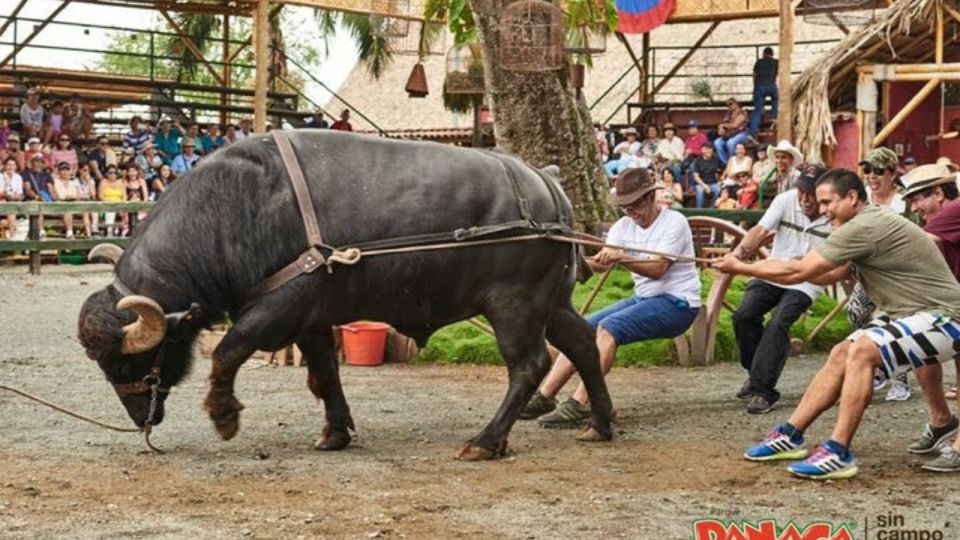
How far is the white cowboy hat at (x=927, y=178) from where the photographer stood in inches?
336

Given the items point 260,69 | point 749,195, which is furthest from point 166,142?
point 749,195

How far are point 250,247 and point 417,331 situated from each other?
113cm

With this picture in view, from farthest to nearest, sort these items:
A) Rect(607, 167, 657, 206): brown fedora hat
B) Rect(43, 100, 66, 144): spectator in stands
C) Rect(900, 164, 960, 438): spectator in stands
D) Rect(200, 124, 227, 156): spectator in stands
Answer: Rect(200, 124, 227, 156): spectator in stands, Rect(43, 100, 66, 144): spectator in stands, Rect(607, 167, 657, 206): brown fedora hat, Rect(900, 164, 960, 438): spectator in stands

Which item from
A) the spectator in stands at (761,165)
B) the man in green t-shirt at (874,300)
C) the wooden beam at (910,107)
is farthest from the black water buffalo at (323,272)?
the spectator in stands at (761,165)

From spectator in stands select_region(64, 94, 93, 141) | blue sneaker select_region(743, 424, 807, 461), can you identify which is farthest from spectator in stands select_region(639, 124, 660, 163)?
blue sneaker select_region(743, 424, 807, 461)

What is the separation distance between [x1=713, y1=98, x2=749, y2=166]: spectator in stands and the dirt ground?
1336 centimetres

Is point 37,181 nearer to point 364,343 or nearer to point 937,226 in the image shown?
point 364,343

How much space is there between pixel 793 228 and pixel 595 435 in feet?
7.38

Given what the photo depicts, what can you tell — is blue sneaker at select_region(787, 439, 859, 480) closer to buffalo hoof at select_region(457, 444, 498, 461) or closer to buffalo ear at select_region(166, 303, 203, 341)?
buffalo hoof at select_region(457, 444, 498, 461)

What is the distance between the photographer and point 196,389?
1021 centimetres

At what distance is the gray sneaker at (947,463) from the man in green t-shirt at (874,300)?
1.50ft

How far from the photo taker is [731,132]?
955 inches

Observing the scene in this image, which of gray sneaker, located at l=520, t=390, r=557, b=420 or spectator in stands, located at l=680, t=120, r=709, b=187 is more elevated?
spectator in stands, located at l=680, t=120, r=709, b=187

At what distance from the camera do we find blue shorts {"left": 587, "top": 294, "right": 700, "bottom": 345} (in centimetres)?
896
